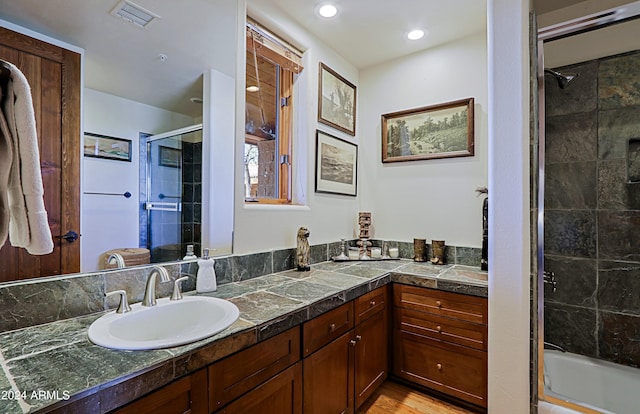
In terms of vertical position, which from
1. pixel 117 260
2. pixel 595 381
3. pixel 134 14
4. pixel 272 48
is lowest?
pixel 595 381

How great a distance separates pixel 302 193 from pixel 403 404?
1568 millimetres

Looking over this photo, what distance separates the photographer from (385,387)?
6.83 ft

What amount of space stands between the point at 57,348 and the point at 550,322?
2727 mm

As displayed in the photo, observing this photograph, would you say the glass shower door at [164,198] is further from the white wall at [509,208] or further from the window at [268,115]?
the white wall at [509,208]

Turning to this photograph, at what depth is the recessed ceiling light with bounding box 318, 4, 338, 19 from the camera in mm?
1964

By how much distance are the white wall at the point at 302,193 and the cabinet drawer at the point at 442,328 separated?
836mm

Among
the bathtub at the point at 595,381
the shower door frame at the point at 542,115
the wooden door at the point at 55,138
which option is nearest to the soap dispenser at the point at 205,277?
the wooden door at the point at 55,138

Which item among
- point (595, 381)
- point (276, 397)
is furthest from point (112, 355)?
point (595, 381)

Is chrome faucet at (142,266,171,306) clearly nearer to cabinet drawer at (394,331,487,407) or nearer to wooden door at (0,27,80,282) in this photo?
wooden door at (0,27,80,282)

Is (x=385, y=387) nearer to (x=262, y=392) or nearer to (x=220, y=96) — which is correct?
(x=262, y=392)

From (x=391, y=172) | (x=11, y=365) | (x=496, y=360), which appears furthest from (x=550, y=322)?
(x=11, y=365)

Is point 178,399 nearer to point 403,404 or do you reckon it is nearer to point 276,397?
point 276,397

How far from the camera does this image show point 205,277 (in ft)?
4.91

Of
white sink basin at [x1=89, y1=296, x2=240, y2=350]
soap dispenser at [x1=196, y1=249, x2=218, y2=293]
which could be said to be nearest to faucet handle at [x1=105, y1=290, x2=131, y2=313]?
white sink basin at [x1=89, y1=296, x2=240, y2=350]
